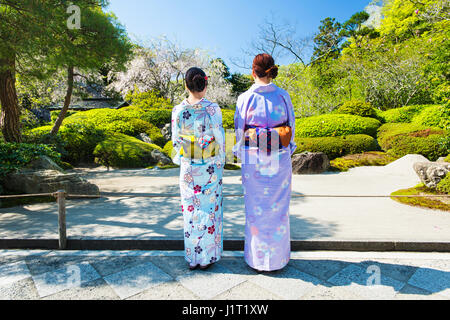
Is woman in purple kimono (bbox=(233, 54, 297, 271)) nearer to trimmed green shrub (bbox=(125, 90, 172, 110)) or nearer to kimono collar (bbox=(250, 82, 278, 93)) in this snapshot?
kimono collar (bbox=(250, 82, 278, 93))

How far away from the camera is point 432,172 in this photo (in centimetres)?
554

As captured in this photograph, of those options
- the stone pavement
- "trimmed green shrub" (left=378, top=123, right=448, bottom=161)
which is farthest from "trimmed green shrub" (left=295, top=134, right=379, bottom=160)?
the stone pavement

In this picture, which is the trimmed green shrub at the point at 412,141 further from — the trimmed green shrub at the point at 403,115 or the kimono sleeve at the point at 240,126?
the kimono sleeve at the point at 240,126

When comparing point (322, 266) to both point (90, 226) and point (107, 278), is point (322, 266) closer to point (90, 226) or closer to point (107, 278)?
point (107, 278)

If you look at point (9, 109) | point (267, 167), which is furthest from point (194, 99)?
point (9, 109)

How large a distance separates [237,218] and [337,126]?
9257mm

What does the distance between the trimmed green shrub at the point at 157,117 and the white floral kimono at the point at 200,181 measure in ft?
48.5

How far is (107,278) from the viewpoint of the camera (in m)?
2.67

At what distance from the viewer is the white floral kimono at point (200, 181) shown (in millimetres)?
2811

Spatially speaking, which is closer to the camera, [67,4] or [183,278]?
[183,278]

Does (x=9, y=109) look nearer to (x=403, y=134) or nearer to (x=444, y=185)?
(x=444, y=185)

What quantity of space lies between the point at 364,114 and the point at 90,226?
1330cm

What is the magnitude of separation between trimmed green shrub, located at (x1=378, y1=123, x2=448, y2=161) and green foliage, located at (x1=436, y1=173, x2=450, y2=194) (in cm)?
455
